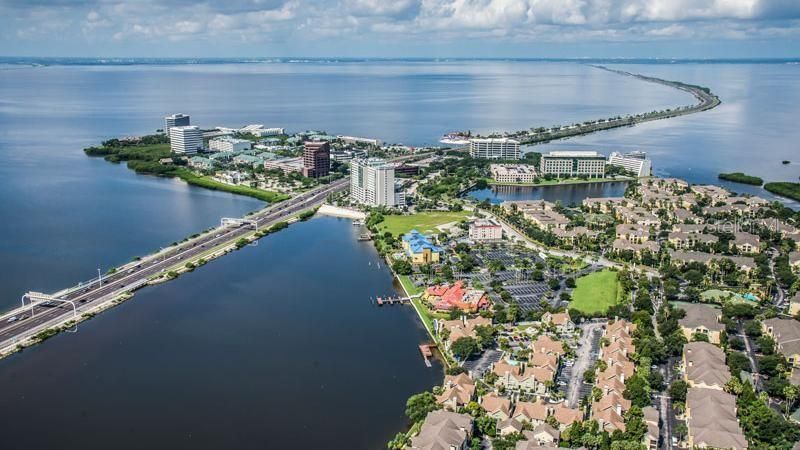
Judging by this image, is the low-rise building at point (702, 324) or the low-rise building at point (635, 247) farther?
the low-rise building at point (635, 247)

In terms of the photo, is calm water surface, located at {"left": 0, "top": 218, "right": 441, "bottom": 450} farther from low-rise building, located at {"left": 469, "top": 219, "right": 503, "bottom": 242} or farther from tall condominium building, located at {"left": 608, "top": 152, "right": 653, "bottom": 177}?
tall condominium building, located at {"left": 608, "top": 152, "right": 653, "bottom": 177}

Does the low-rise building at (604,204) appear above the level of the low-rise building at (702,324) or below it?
above

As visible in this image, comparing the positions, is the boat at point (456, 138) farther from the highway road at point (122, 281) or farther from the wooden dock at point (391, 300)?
the wooden dock at point (391, 300)

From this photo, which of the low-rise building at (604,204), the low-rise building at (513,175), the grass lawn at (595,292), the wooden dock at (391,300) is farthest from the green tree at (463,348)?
the low-rise building at (513,175)

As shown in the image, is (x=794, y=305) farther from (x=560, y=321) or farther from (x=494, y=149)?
(x=494, y=149)

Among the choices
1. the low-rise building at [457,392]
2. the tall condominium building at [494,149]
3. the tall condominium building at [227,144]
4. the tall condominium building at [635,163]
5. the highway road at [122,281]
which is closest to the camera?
the low-rise building at [457,392]

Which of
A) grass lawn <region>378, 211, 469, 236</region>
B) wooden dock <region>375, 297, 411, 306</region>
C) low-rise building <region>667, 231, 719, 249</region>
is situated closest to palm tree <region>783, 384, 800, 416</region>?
wooden dock <region>375, 297, 411, 306</region>
